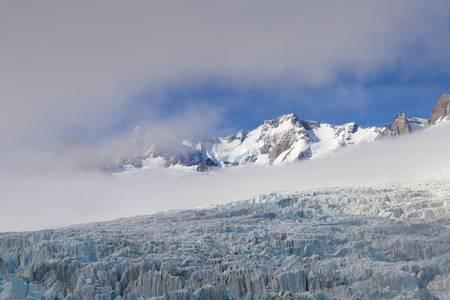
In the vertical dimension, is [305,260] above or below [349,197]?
below

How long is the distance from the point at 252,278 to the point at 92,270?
42.4ft

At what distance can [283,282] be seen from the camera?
6034 centimetres

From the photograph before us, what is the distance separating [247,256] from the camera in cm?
6694

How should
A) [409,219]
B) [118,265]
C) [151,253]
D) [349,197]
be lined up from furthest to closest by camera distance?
[349,197], [409,219], [151,253], [118,265]

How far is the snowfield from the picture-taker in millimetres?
58000

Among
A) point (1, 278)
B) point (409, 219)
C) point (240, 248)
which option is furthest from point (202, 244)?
point (409, 219)

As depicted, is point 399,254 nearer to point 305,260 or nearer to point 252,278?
point 305,260

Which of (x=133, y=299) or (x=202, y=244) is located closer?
(x=133, y=299)

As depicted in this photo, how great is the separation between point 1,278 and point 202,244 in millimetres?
19460

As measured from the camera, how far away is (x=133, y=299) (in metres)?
55.9

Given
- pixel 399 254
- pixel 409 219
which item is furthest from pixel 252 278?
pixel 409 219

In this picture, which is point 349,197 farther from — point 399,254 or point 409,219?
point 399,254

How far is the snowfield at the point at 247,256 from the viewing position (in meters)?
58.0

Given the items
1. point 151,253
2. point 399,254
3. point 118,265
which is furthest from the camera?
point 399,254
